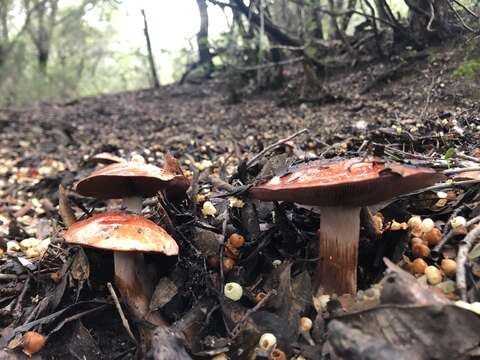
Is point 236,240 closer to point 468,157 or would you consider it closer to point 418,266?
point 418,266

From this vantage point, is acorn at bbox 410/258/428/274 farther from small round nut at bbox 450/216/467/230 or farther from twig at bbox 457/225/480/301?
small round nut at bbox 450/216/467/230

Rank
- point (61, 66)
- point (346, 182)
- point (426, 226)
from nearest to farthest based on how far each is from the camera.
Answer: point (346, 182) → point (426, 226) → point (61, 66)

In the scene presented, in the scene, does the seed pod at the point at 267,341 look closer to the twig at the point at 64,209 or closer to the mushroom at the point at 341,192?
the mushroom at the point at 341,192

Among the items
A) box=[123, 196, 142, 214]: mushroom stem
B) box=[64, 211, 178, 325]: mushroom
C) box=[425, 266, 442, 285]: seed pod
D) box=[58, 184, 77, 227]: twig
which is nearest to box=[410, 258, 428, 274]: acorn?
box=[425, 266, 442, 285]: seed pod

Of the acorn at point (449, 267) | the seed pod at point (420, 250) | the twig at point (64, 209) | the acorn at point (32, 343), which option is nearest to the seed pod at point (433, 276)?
the acorn at point (449, 267)

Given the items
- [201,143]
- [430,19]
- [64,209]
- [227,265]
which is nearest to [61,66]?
[201,143]

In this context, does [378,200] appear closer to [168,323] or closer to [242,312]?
[242,312]

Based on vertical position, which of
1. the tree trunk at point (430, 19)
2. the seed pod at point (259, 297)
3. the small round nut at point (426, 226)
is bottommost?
the seed pod at point (259, 297)
